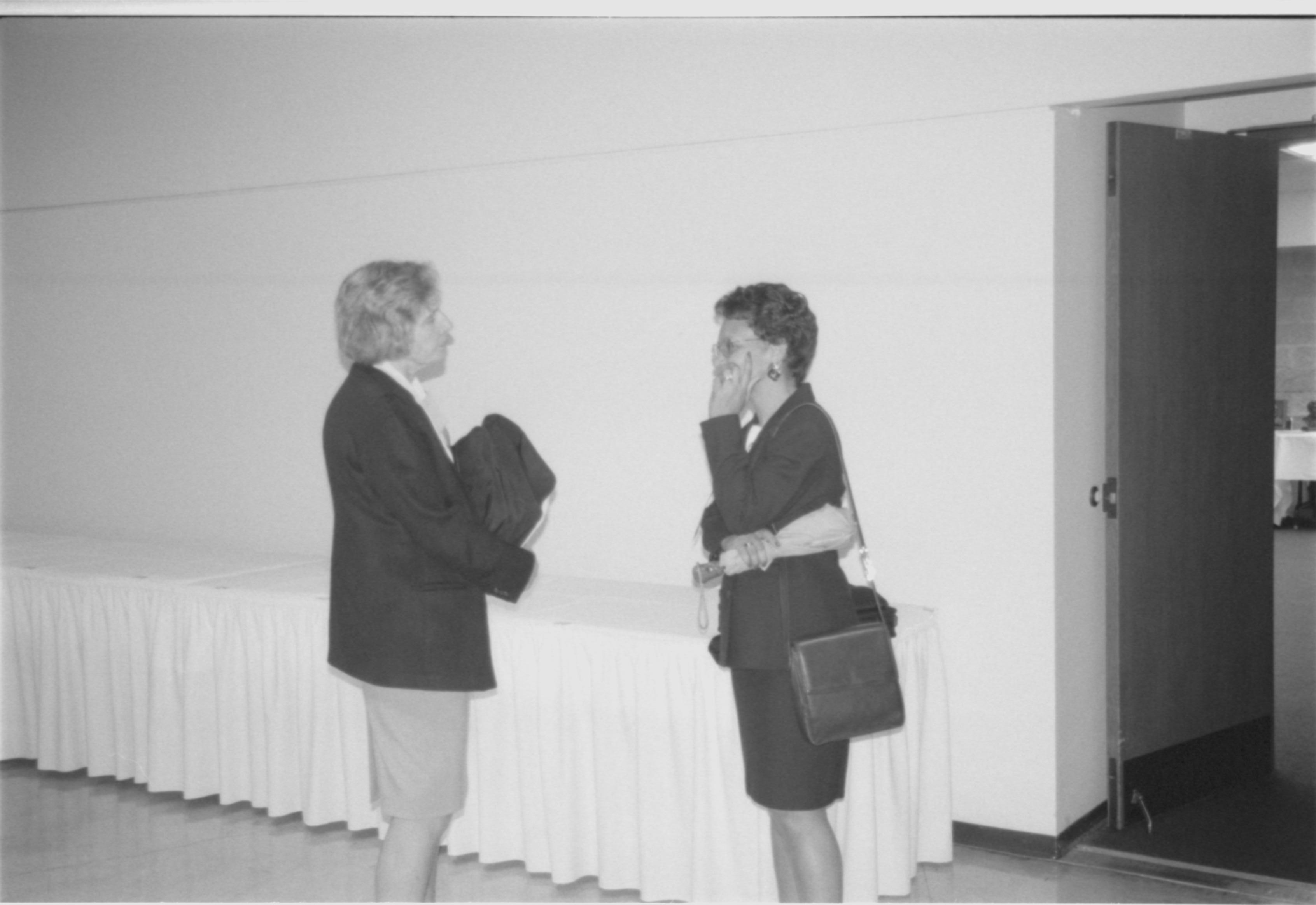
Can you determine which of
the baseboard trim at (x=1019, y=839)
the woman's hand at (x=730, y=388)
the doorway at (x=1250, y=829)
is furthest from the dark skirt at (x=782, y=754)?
the doorway at (x=1250, y=829)

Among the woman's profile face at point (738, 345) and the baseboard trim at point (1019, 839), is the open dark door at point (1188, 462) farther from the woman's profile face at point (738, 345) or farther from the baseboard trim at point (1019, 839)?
the woman's profile face at point (738, 345)

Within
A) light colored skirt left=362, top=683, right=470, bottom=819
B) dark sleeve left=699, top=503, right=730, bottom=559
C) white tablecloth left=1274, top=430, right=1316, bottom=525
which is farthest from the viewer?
white tablecloth left=1274, top=430, right=1316, bottom=525

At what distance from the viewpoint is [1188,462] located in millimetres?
3801

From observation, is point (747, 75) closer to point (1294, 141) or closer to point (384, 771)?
point (1294, 141)

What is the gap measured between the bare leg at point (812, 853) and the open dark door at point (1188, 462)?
154 cm

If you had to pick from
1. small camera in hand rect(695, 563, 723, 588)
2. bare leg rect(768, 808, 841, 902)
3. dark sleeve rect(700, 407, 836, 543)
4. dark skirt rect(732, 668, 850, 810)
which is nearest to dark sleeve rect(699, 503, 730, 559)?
small camera in hand rect(695, 563, 723, 588)

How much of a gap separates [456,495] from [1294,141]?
120 inches

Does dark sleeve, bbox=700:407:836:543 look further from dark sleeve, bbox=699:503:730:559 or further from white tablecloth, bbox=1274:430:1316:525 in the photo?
white tablecloth, bbox=1274:430:1316:525

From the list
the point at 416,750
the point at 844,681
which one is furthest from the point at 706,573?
the point at 416,750

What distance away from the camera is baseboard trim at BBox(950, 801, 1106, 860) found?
3346 millimetres

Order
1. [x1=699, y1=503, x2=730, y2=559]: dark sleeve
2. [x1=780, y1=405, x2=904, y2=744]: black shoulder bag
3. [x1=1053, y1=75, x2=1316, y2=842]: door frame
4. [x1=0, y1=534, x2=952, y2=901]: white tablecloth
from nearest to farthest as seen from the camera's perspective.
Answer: [x1=780, y1=405, x2=904, y2=744]: black shoulder bag → [x1=699, y1=503, x2=730, y2=559]: dark sleeve → [x1=0, y1=534, x2=952, y2=901]: white tablecloth → [x1=1053, y1=75, x2=1316, y2=842]: door frame

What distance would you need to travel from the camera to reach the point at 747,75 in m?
3.57

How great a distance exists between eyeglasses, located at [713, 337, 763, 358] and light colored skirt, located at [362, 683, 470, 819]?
77 cm

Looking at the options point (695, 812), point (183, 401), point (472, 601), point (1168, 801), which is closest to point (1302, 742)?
point (1168, 801)
